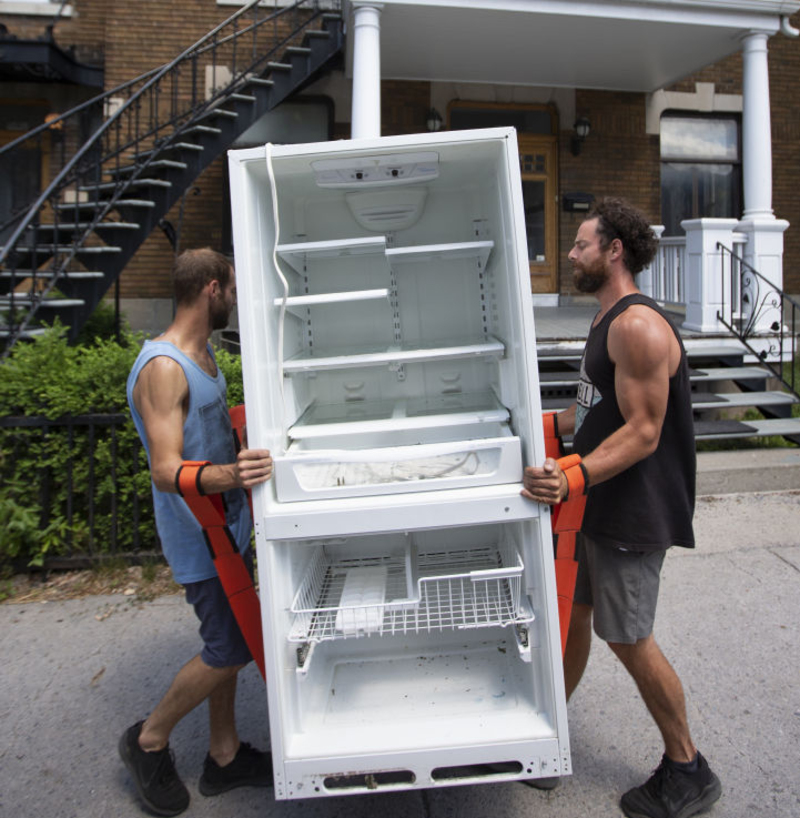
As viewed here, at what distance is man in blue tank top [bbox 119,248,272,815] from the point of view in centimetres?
232

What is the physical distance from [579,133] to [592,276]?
800cm

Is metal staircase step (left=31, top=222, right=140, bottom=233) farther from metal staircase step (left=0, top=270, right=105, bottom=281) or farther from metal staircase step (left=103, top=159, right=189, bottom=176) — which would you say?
metal staircase step (left=103, top=159, right=189, bottom=176)

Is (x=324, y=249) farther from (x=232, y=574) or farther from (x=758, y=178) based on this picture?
(x=758, y=178)

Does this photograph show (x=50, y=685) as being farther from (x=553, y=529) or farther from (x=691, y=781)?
(x=691, y=781)

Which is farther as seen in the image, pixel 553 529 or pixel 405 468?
pixel 405 468

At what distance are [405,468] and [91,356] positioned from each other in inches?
109

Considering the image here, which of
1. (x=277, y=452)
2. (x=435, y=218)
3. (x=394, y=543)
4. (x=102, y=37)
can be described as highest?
(x=102, y=37)

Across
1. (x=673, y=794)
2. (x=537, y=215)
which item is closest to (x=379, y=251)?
(x=673, y=794)

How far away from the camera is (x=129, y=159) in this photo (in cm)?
738

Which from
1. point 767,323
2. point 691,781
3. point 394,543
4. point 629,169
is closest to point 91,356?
point 394,543

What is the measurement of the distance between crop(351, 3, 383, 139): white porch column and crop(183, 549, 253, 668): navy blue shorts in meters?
5.47

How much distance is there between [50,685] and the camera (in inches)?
128

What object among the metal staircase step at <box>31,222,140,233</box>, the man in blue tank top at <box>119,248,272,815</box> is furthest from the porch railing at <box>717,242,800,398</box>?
the man in blue tank top at <box>119,248,272,815</box>

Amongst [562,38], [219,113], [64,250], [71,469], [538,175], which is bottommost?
[71,469]
